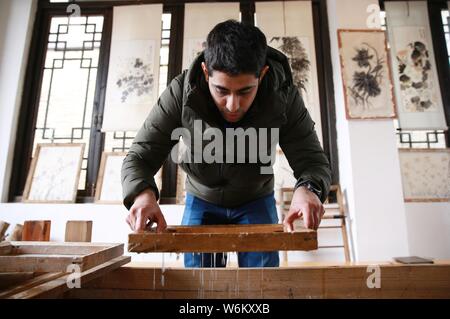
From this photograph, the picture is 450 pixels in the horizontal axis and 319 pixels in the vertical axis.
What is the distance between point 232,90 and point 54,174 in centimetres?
251

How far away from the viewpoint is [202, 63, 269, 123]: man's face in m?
0.95

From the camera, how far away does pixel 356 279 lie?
0.87 meters

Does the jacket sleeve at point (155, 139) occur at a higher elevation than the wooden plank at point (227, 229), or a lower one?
higher

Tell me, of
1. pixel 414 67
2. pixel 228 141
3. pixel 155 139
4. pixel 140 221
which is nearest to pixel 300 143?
pixel 228 141

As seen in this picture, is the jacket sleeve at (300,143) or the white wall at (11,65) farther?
the white wall at (11,65)

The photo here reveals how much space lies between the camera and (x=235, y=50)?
36.8 inches

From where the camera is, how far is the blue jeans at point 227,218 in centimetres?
124

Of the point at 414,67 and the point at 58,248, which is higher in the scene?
the point at 414,67

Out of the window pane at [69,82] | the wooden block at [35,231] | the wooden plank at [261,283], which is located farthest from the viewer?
the window pane at [69,82]

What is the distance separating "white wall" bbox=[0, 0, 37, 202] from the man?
2468 mm

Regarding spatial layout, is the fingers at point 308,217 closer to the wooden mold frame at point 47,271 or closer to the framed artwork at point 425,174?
the wooden mold frame at point 47,271

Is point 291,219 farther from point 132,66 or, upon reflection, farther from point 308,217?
point 132,66

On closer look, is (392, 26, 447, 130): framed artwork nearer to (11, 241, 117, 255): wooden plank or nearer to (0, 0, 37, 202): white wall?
(11, 241, 117, 255): wooden plank

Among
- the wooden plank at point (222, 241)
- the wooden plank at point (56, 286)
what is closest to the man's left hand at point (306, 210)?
the wooden plank at point (222, 241)
